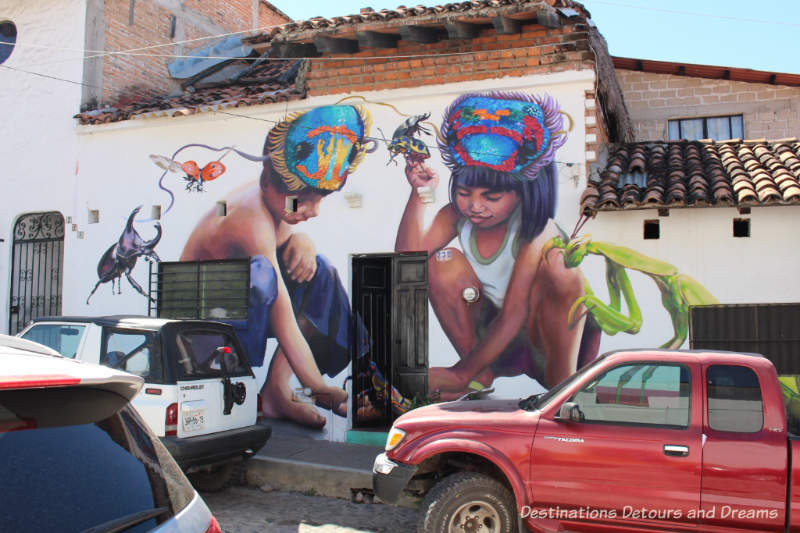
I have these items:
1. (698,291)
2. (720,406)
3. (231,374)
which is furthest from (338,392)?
(720,406)

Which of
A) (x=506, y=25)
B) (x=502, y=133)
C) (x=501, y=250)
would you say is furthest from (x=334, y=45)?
(x=501, y=250)

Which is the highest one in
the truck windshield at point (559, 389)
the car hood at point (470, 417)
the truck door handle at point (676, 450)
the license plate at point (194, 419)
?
the truck windshield at point (559, 389)

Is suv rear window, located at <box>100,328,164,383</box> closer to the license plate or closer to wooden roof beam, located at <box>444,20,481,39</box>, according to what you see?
the license plate

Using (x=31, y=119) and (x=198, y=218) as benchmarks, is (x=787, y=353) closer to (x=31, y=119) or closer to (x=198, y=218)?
(x=198, y=218)

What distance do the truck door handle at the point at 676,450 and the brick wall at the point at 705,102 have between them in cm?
1012

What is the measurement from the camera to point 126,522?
2008 mm

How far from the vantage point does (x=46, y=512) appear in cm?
187

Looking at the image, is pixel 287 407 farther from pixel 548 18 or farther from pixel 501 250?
pixel 548 18

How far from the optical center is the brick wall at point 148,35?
11375 millimetres

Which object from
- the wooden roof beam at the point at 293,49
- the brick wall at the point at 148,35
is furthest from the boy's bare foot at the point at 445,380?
the brick wall at the point at 148,35

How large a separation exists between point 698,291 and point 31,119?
10.5 metres

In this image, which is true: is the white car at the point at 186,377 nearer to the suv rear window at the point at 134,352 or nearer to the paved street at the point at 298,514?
the suv rear window at the point at 134,352

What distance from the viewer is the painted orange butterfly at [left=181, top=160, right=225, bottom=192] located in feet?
32.2

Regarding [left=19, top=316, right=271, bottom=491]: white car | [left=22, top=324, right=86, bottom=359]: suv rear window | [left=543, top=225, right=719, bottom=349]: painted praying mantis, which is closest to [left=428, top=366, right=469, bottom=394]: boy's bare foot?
[left=543, top=225, right=719, bottom=349]: painted praying mantis
